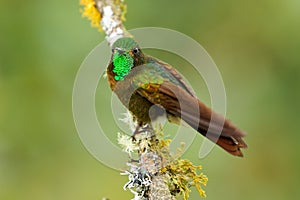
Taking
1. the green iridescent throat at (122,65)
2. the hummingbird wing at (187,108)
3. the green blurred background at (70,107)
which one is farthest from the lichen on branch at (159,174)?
the green blurred background at (70,107)

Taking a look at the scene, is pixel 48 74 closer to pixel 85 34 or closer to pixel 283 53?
pixel 85 34

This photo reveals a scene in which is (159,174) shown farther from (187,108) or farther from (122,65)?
(122,65)

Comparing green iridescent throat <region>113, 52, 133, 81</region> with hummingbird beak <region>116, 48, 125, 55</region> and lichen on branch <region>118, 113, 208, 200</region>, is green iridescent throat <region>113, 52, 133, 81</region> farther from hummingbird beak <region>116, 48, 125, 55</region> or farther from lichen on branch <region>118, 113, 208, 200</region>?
lichen on branch <region>118, 113, 208, 200</region>

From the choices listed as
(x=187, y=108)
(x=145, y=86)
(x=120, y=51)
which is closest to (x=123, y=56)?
(x=120, y=51)

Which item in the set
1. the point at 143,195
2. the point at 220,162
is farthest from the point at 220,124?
the point at 220,162

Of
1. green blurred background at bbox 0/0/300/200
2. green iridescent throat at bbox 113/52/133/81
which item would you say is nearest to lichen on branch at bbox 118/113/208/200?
green iridescent throat at bbox 113/52/133/81

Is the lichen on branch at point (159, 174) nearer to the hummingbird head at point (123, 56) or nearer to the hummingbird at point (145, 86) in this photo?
the hummingbird at point (145, 86)
